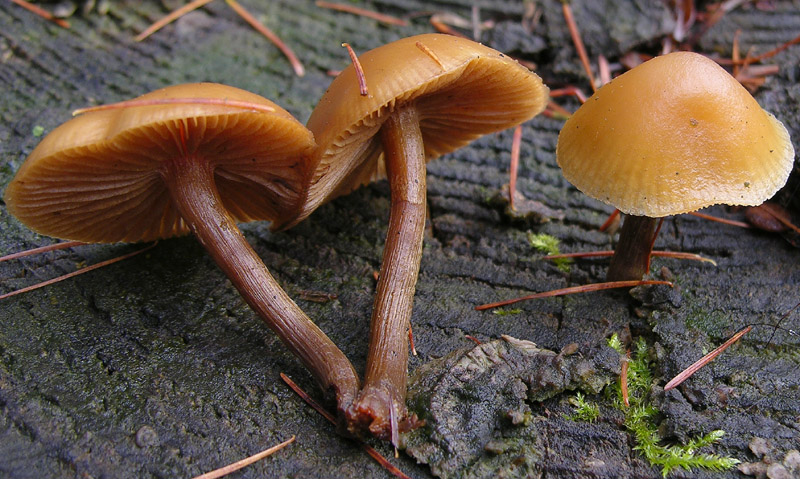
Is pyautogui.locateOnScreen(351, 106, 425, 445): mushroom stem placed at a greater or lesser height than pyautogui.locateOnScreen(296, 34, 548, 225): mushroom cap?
lesser

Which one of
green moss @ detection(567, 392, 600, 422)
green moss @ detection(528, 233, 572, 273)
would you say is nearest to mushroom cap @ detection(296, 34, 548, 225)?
green moss @ detection(528, 233, 572, 273)

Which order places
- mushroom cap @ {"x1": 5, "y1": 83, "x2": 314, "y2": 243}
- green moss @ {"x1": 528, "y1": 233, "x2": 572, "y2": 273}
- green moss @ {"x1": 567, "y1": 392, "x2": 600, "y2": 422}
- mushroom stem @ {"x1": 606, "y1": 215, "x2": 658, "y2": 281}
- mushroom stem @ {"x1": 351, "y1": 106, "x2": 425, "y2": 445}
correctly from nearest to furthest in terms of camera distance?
mushroom cap @ {"x1": 5, "y1": 83, "x2": 314, "y2": 243} → mushroom stem @ {"x1": 351, "y1": 106, "x2": 425, "y2": 445} → green moss @ {"x1": 567, "y1": 392, "x2": 600, "y2": 422} → mushroom stem @ {"x1": 606, "y1": 215, "x2": 658, "y2": 281} → green moss @ {"x1": 528, "y1": 233, "x2": 572, "y2": 273}

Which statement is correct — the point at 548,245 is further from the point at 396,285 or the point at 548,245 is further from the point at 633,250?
the point at 396,285

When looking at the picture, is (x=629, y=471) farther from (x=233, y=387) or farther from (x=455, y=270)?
(x=233, y=387)

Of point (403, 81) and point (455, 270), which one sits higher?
point (403, 81)

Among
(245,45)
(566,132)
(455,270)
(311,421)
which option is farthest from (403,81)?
(245,45)

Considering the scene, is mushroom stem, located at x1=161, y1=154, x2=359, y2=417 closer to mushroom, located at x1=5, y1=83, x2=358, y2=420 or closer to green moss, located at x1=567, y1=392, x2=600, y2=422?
mushroom, located at x1=5, y1=83, x2=358, y2=420

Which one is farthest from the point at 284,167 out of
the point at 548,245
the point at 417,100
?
the point at 548,245

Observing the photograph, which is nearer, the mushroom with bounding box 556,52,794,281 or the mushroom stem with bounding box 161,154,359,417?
the mushroom with bounding box 556,52,794,281
